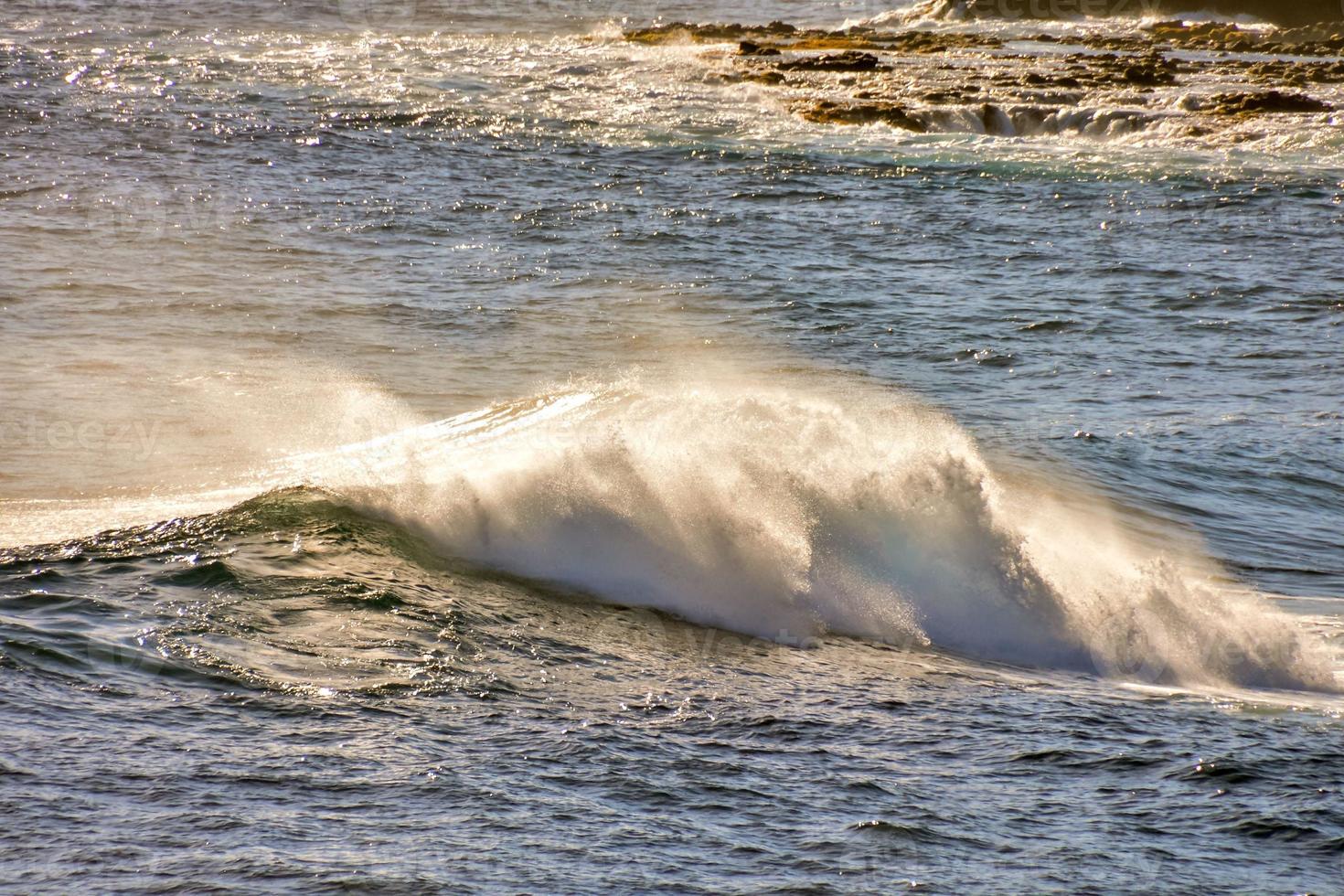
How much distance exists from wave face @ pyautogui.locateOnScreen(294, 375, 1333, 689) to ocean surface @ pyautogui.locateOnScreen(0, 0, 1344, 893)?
36 millimetres

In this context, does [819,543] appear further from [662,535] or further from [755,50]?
[755,50]

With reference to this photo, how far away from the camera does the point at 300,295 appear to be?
18.9m

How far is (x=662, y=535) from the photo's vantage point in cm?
988

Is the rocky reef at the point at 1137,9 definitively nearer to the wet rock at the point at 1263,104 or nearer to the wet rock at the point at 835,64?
the wet rock at the point at 835,64

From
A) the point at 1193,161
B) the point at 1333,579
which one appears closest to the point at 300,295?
the point at 1333,579

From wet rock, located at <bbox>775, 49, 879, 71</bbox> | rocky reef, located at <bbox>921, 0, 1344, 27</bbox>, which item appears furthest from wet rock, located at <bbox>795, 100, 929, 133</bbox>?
rocky reef, located at <bbox>921, 0, 1344, 27</bbox>

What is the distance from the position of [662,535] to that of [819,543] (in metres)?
1.06

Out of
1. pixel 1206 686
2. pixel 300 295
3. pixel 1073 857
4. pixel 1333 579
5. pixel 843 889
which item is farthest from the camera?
pixel 300 295

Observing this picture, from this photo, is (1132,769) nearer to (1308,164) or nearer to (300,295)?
(300,295)

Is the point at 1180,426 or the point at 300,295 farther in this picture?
the point at 300,295

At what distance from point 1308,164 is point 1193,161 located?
2.06m

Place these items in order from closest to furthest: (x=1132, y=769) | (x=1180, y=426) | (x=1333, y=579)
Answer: (x=1132, y=769)
(x=1333, y=579)
(x=1180, y=426)

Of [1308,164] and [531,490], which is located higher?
[1308,164]

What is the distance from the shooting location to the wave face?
9164 millimetres
